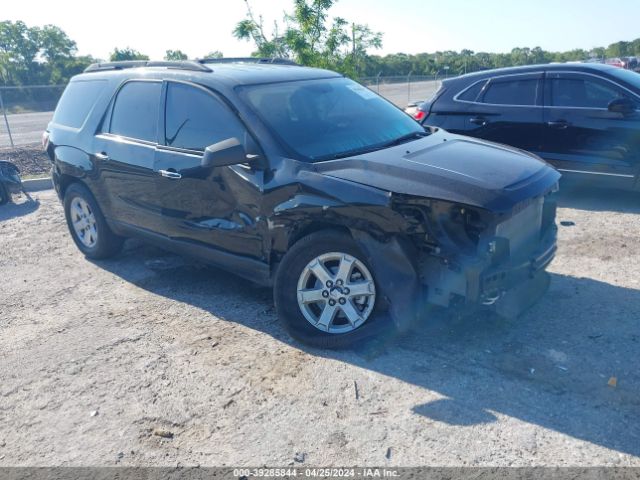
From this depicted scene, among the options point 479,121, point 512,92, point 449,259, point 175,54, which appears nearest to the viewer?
point 449,259

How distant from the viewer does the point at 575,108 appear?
7.45 meters

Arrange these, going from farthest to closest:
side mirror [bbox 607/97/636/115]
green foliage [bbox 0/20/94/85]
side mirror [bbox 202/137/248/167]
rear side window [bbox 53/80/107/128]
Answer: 1. green foliage [bbox 0/20/94/85]
2. side mirror [bbox 607/97/636/115]
3. rear side window [bbox 53/80/107/128]
4. side mirror [bbox 202/137/248/167]

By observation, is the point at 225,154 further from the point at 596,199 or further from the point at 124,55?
the point at 124,55

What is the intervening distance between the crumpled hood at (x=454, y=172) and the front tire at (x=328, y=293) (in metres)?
0.46

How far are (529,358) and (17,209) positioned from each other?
7.87m

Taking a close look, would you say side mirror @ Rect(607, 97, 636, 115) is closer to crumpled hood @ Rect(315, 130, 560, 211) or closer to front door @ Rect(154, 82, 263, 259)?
crumpled hood @ Rect(315, 130, 560, 211)

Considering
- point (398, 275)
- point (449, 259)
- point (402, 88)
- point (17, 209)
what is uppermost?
point (449, 259)

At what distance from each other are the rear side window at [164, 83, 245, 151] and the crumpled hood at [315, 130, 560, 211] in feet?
3.03

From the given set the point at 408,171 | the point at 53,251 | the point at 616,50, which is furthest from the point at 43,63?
the point at 408,171

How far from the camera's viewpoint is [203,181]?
4770 millimetres

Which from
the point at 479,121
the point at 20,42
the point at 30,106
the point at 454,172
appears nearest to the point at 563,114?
the point at 479,121

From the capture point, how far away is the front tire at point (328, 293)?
400cm

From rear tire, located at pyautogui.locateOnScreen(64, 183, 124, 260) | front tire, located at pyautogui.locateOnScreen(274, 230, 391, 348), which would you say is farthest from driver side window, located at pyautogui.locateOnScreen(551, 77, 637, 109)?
rear tire, located at pyautogui.locateOnScreen(64, 183, 124, 260)

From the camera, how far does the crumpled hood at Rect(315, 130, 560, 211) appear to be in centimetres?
369
